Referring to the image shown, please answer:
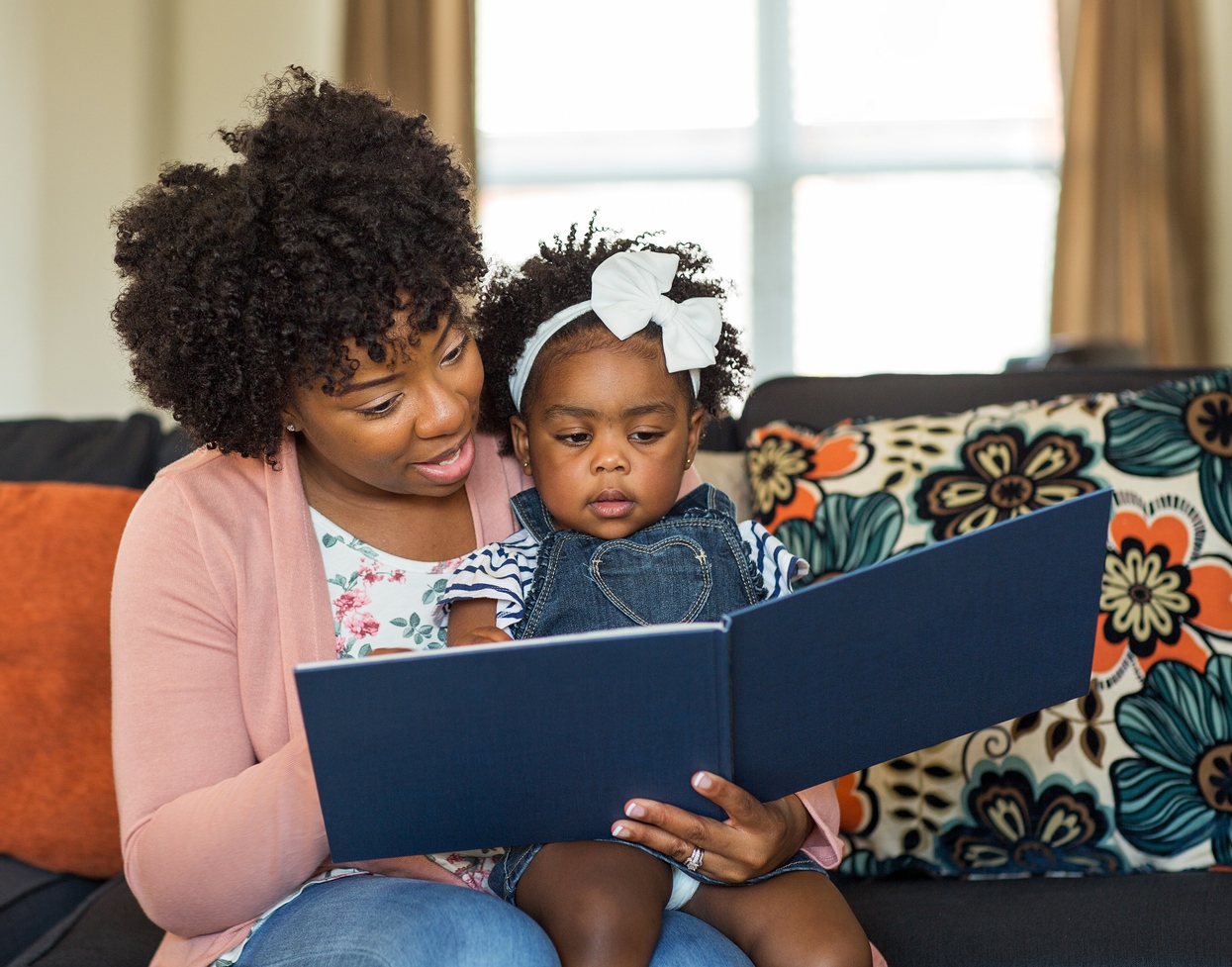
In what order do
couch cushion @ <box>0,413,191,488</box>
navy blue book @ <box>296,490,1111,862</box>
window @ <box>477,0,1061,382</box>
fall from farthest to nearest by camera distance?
window @ <box>477,0,1061,382</box> < couch cushion @ <box>0,413,191,488</box> < navy blue book @ <box>296,490,1111,862</box>

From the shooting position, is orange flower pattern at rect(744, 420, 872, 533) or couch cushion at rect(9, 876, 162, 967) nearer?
couch cushion at rect(9, 876, 162, 967)

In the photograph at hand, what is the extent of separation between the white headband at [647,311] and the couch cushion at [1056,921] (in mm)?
693

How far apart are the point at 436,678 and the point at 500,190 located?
153 inches

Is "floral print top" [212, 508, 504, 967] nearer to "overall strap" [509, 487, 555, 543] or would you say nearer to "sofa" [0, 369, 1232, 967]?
"overall strap" [509, 487, 555, 543]

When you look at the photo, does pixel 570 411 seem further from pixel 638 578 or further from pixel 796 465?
pixel 796 465

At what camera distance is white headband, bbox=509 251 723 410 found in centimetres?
138

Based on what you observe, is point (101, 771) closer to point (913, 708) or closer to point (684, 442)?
point (684, 442)

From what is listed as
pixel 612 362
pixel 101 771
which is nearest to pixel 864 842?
pixel 612 362

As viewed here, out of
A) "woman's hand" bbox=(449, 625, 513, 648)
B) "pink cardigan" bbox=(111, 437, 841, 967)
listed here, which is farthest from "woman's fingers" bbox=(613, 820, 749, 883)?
"woman's hand" bbox=(449, 625, 513, 648)

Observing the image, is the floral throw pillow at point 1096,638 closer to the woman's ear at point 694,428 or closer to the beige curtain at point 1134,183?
A: the woman's ear at point 694,428

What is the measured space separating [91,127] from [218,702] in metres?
3.39

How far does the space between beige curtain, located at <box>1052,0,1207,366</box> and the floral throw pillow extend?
2.73 m

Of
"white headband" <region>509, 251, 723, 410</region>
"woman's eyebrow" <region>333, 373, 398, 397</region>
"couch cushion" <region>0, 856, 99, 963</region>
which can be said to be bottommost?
"couch cushion" <region>0, 856, 99, 963</region>

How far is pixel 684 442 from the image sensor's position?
56.5 inches
